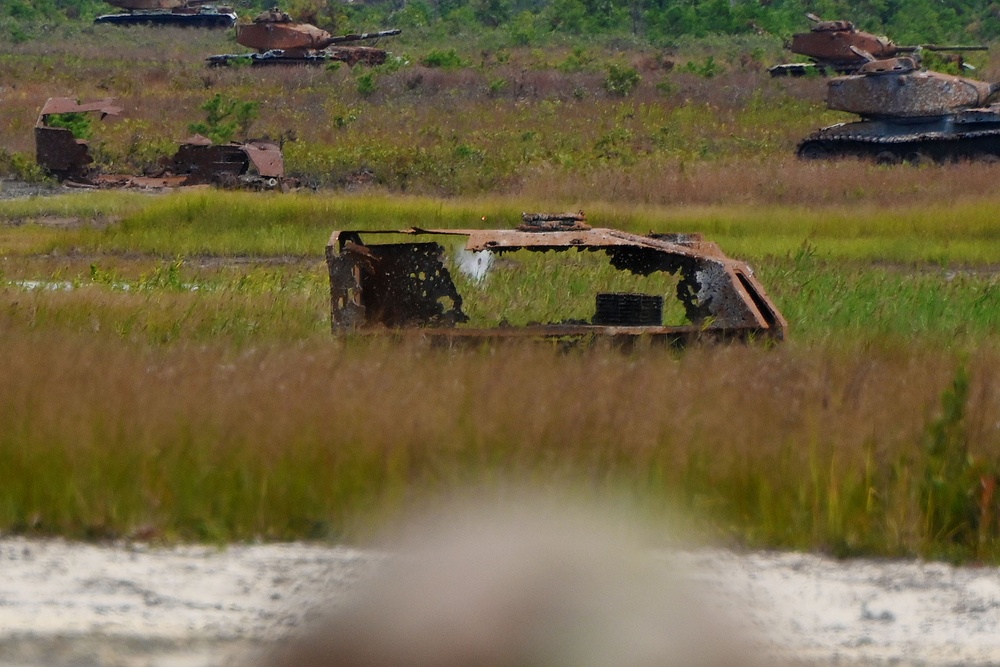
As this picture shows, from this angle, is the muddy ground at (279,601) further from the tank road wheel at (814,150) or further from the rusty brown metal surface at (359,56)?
the rusty brown metal surface at (359,56)

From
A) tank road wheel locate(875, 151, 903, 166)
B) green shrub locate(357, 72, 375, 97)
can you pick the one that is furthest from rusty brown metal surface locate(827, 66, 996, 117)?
green shrub locate(357, 72, 375, 97)

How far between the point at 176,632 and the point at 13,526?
1.33 meters

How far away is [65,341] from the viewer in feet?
23.5

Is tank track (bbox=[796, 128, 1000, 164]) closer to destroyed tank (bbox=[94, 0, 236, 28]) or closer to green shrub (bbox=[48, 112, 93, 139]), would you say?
green shrub (bbox=[48, 112, 93, 139])

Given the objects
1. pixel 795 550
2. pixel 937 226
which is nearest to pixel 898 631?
pixel 795 550

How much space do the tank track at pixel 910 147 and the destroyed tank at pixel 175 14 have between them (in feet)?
119

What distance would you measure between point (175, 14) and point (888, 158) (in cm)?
3891

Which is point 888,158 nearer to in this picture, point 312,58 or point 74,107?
point 74,107

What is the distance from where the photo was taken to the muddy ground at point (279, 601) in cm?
423

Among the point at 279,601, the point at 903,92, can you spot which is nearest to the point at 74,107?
the point at 903,92

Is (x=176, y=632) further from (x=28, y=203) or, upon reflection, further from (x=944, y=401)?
(x=28, y=203)

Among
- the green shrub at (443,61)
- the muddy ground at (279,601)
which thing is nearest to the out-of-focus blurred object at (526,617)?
the muddy ground at (279,601)

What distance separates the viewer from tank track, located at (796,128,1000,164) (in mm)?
27875

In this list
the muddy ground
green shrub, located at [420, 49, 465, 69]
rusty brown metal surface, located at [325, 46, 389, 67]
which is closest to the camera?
the muddy ground
